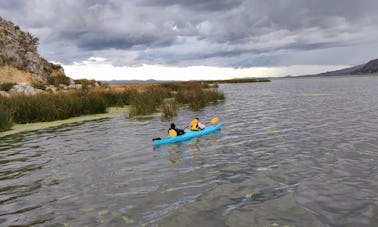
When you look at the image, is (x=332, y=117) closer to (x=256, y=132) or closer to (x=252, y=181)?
(x=256, y=132)

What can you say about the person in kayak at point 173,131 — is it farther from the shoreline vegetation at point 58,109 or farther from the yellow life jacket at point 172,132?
the shoreline vegetation at point 58,109

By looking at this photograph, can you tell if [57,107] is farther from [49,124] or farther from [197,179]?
[197,179]

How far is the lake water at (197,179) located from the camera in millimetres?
7102

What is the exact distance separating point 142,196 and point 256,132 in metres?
9.57

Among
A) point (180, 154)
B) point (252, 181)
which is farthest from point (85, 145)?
point (252, 181)

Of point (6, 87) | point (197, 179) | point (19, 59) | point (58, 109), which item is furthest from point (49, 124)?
point (19, 59)

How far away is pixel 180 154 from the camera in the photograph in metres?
12.9

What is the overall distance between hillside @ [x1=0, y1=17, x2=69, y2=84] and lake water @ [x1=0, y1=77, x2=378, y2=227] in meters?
31.9

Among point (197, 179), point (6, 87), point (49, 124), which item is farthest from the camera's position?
point (6, 87)

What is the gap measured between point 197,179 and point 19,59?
4700 cm

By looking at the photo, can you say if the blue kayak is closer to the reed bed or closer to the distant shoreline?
the reed bed

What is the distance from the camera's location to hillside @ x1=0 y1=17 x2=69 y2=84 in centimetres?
4500

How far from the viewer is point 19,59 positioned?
49.0 meters

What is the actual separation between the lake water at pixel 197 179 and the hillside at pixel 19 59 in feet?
105
